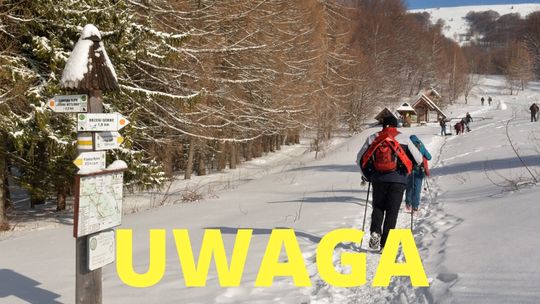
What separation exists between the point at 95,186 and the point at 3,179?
30.8 feet

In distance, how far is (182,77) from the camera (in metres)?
14.3

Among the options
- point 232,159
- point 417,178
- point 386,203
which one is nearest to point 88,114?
point 386,203

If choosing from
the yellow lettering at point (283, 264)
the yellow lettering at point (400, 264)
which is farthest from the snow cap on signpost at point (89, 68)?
the yellow lettering at point (400, 264)

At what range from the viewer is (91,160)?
3.87 m

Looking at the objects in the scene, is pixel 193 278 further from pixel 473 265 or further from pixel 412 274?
pixel 473 265

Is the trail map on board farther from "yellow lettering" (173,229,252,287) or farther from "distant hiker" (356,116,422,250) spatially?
"distant hiker" (356,116,422,250)

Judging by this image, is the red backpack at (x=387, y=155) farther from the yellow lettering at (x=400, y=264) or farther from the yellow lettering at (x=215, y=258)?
the yellow lettering at (x=215, y=258)

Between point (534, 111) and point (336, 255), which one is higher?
point (534, 111)

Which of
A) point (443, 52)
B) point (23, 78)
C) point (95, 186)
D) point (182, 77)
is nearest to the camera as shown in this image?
point (95, 186)

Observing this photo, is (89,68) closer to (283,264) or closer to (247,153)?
(283,264)

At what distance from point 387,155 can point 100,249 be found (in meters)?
3.41

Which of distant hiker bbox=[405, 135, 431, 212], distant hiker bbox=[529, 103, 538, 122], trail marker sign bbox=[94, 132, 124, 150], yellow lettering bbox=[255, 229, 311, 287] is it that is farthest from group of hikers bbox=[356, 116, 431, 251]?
distant hiker bbox=[529, 103, 538, 122]

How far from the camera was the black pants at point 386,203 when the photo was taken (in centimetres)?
559

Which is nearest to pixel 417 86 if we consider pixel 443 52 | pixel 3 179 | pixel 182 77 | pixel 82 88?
pixel 443 52
